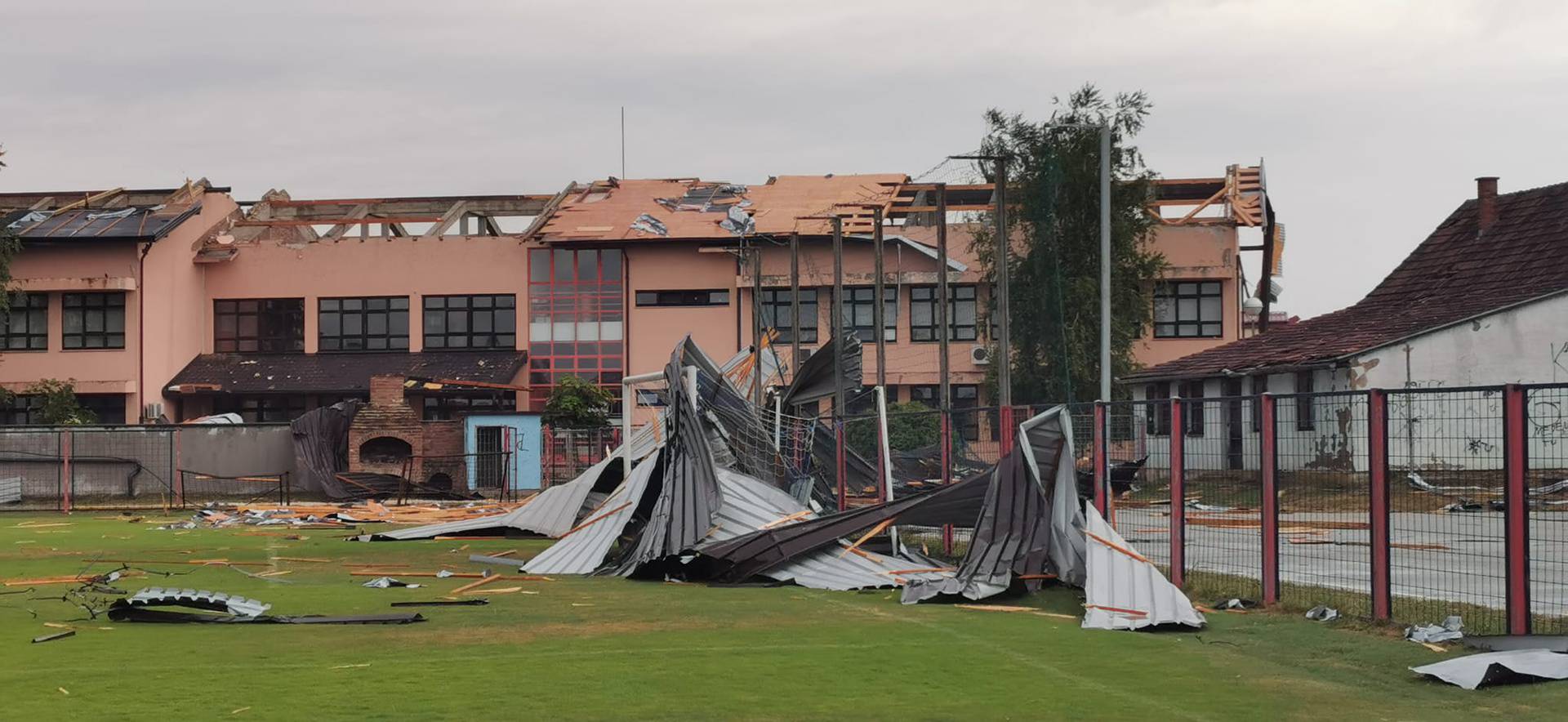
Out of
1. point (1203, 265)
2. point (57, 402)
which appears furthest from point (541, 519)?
point (1203, 265)

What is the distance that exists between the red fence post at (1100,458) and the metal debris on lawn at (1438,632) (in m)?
3.86

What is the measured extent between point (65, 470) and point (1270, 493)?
103ft

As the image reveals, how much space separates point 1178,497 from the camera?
44.5ft

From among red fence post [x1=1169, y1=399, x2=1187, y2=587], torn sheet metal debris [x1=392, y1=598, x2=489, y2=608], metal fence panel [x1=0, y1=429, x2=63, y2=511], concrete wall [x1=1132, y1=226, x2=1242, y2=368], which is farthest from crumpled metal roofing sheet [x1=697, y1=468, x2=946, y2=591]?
concrete wall [x1=1132, y1=226, x2=1242, y2=368]

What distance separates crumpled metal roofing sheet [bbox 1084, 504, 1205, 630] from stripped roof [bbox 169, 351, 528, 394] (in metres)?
40.2

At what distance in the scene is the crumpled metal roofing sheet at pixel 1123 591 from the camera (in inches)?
450

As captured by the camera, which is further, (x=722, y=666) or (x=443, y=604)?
(x=443, y=604)

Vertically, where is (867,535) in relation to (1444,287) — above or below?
below

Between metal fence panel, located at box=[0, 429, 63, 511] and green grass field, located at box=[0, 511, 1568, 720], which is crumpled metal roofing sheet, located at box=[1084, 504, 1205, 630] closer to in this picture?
green grass field, located at box=[0, 511, 1568, 720]

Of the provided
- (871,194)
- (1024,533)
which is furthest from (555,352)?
(1024,533)

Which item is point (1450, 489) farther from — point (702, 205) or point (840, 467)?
point (702, 205)

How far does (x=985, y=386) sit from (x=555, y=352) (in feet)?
45.7

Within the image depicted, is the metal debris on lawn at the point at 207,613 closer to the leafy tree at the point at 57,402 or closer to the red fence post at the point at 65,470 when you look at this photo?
the red fence post at the point at 65,470

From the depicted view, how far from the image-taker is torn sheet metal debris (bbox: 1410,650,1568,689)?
8594mm
